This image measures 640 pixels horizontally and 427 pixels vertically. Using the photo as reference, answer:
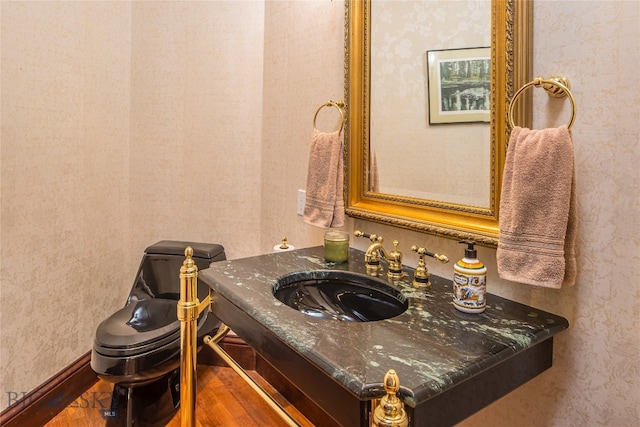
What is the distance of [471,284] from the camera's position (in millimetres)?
877

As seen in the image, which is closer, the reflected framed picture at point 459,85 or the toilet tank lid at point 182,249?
the reflected framed picture at point 459,85

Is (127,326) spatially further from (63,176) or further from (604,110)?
(604,110)

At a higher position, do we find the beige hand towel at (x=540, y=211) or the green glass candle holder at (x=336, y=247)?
the beige hand towel at (x=540, y=211)

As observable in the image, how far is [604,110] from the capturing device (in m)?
0.81

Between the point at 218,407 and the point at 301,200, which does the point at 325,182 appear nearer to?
the point at 301,200

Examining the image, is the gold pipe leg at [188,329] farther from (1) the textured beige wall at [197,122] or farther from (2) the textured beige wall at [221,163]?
(1) the textured beige wall at [197,122]

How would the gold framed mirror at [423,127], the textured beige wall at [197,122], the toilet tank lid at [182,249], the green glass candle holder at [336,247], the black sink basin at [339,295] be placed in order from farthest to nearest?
the textured beige wall at [197,122], the toilet tank lid at [182,249], the green glass candle holder at [336,247], the black sink basin at [339,295], the gold framed mirror at [423,127]

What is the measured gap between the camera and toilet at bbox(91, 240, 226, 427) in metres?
1.46

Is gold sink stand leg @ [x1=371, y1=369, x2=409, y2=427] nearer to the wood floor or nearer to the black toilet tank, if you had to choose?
the wood floor

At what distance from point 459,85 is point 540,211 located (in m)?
0.45

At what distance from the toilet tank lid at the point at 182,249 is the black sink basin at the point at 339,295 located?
0.93m

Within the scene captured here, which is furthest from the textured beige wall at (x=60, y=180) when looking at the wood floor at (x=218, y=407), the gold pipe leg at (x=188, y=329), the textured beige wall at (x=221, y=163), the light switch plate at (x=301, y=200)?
the light switch plate at (x=301, y=200)

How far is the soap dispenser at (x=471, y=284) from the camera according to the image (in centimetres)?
87

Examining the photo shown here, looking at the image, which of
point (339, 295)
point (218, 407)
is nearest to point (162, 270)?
point (218, 407)
